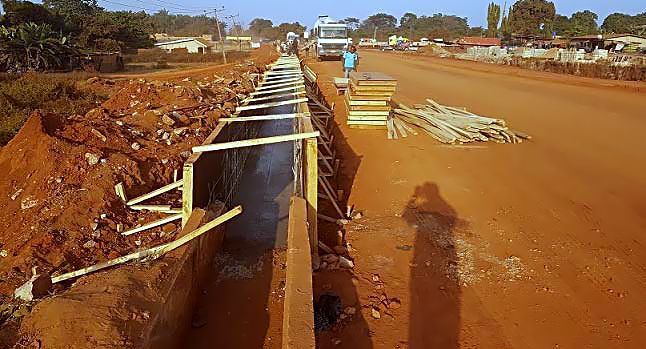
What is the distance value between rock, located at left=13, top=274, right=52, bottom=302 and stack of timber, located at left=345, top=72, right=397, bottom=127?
8532 millimetres

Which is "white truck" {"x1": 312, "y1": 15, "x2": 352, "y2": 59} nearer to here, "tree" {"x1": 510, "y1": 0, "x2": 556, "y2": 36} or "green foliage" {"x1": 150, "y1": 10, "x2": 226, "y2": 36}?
"tree" {"x1": 510, "y1": 0, "x2": 556, "y2": 36}

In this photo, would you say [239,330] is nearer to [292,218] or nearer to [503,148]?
[292,218]

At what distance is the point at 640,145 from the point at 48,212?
11.4 m

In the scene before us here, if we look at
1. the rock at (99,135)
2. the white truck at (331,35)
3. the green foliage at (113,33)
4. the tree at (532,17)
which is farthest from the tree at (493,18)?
the rock at (99,135)

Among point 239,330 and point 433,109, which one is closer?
point 239,330

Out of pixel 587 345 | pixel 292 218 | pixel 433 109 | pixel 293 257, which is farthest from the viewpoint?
pixel 433 109

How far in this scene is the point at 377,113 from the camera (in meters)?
11.8

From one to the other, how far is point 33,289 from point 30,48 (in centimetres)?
2388

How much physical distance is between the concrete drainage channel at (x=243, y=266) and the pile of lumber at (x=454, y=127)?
413cm

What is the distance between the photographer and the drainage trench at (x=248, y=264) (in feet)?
14.5

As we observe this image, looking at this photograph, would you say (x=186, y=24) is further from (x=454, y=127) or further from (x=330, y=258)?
(x=330, y=258)

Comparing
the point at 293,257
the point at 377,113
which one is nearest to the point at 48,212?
the point at 293,257

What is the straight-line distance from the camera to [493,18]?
7206cm

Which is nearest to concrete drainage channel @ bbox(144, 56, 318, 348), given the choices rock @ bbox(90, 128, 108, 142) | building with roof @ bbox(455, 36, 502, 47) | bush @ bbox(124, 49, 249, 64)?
rock @ bbox(90, 128, 108, 142)
